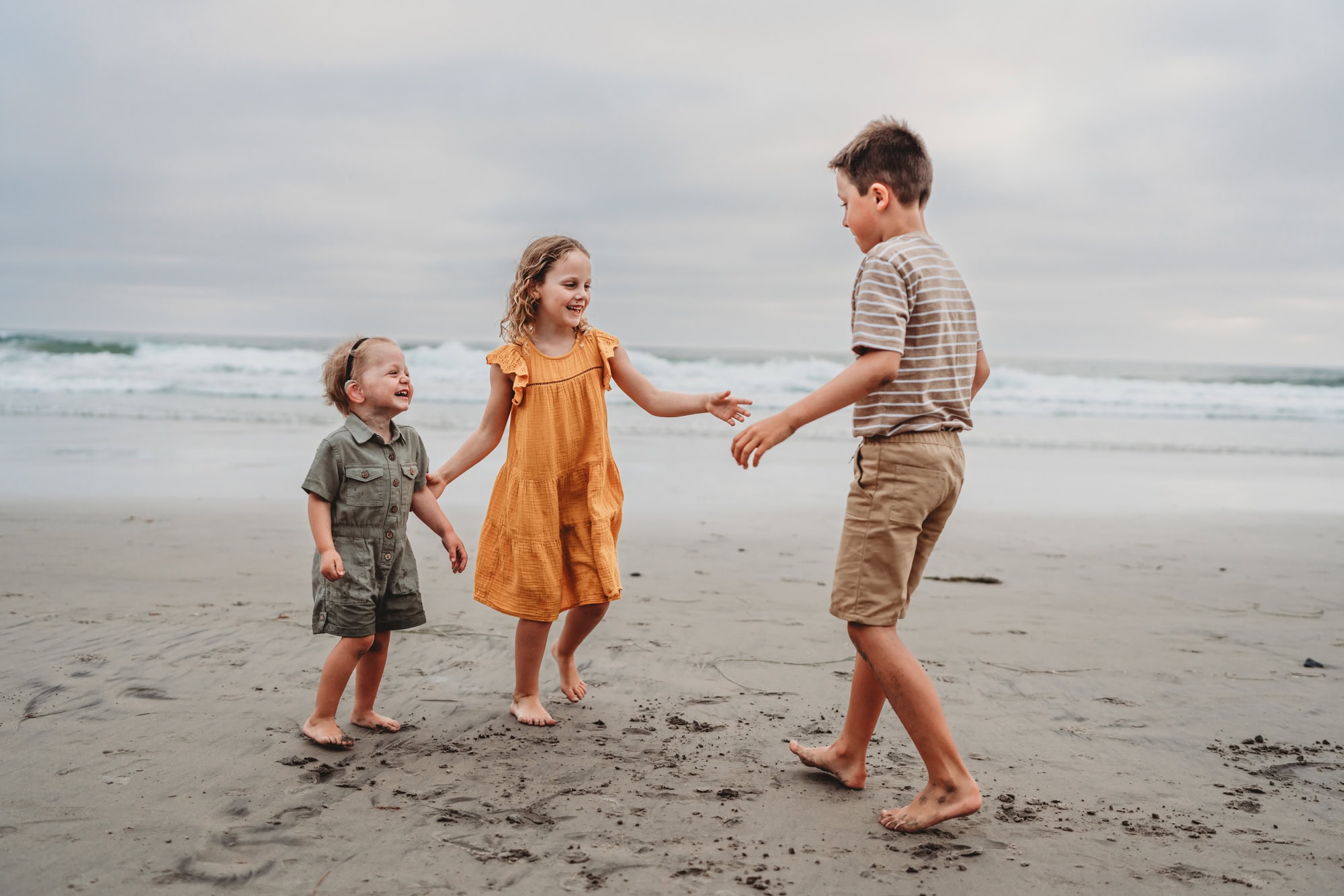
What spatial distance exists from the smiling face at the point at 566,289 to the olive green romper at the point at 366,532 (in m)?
0.72

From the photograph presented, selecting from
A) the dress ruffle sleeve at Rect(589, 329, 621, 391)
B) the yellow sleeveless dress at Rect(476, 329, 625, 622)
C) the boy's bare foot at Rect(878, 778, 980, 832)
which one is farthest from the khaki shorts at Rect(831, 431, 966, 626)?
the dress ruffle sleeve at Rect(589, 329, 621, 391)

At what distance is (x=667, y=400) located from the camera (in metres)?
3.71

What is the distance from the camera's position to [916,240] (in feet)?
9.00

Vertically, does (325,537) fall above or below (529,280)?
below

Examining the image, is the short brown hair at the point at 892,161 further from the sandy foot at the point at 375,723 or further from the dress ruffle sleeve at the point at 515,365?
the sandy foot at the point at 375,723

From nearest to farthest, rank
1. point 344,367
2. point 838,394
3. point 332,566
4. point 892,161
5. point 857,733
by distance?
point 838,394 → point 892,161 → point 857,733 → point 332,566 → point 344,367

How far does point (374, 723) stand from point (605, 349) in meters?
1.61

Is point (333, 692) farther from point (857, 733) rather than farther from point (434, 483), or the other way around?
point (857, 733)

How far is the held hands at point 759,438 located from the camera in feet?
8.39

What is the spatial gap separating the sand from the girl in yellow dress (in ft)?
1.54

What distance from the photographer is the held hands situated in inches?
101

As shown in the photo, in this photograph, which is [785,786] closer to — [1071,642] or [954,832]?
[954,832]

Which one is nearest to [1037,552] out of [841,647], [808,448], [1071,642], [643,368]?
[1071,642]

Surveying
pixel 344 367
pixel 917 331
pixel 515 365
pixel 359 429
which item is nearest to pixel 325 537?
pixel 359 429
